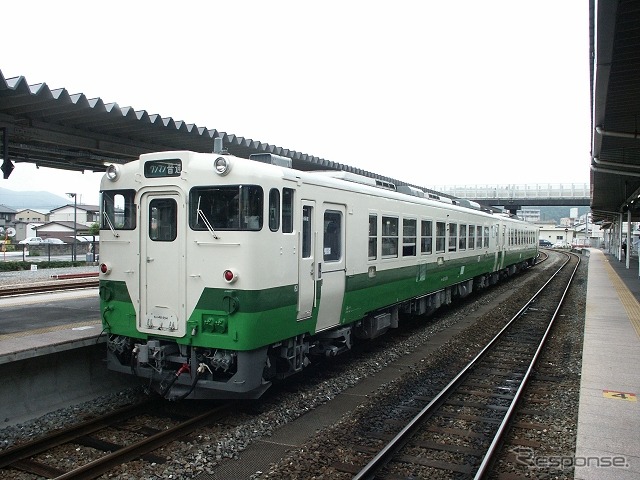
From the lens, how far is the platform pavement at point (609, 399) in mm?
5114

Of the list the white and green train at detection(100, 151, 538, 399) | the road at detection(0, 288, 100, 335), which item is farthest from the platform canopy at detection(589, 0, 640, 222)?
the road at detection(0, 288, 100, 335)

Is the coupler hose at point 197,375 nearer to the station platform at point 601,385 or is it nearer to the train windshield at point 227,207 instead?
the train windshield at point 227,207

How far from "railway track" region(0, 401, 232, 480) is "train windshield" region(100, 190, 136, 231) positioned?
2276 millimetres

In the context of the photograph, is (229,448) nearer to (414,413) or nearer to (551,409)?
(414,413)

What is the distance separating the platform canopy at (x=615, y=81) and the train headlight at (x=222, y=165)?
13.7ft

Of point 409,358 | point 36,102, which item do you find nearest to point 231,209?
point 36,102

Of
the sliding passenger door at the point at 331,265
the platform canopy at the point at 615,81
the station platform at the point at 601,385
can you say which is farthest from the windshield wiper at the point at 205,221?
the platform canopy at the point at 615,81

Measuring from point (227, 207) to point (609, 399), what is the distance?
5.43m

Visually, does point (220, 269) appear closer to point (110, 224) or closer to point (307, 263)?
point (307, 263)

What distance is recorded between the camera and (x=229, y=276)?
20.1 feet

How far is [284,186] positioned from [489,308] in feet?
37.4

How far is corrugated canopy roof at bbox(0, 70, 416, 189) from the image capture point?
7098 millimetres

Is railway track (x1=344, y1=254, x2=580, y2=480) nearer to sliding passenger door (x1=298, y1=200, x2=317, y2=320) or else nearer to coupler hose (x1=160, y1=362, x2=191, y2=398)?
sliding passenger door (x1=298, y1=200, x2=317, y2=320)

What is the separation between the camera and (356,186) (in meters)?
8.54
